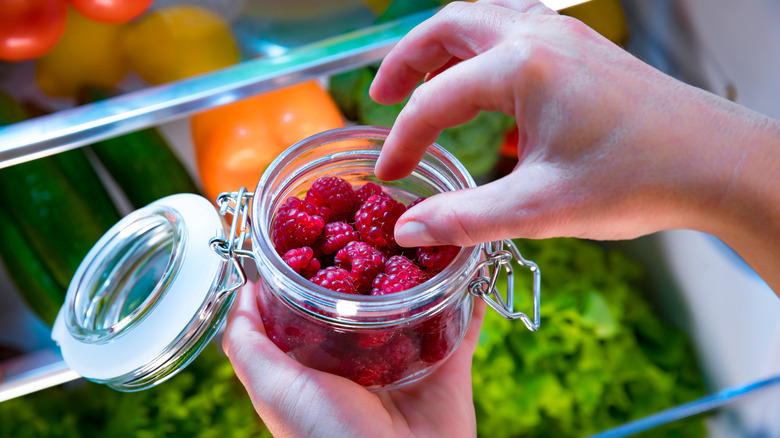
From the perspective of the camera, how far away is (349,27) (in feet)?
4.28

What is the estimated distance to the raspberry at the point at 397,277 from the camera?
67 centimetres

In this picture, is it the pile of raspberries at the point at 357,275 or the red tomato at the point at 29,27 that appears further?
the red tomato at the point at 29,27

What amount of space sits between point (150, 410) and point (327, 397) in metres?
0.74

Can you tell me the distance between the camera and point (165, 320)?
71 cm

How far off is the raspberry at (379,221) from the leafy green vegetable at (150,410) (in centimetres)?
70

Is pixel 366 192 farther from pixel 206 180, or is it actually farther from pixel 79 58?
pixel 79 58

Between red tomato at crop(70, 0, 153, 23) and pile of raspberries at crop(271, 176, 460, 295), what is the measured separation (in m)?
0.69

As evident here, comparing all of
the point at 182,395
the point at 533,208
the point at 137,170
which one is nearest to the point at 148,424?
the point at 182,395

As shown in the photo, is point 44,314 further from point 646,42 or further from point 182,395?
point 646,42

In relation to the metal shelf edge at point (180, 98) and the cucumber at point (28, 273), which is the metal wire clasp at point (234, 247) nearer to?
the metal shelf edge at point (180, 98)

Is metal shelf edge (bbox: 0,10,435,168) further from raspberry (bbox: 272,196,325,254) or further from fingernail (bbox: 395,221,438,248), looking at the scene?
fingernail (bbox: 395,221,438,248)

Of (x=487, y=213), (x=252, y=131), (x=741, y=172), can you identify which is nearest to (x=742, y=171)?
(x=741, y=172)

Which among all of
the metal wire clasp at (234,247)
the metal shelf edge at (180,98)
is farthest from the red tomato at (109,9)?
the metal wire clasp at (234,247)

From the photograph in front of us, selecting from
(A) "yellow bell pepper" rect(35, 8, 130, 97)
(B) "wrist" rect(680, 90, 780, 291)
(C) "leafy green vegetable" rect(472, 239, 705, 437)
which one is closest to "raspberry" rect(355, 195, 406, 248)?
(B) "wrist" rect(680, 90, 780, 291)
